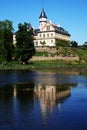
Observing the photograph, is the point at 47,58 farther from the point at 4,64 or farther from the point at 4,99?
the point at 4,99

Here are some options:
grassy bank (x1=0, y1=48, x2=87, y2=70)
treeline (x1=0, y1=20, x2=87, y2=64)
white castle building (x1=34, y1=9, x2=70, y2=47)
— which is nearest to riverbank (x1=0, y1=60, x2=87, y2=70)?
grassy bank (x1=0, y1=48, x2=87, y2=70)

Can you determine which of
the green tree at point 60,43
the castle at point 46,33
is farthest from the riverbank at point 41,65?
the castle at point 46,33

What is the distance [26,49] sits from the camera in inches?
3910

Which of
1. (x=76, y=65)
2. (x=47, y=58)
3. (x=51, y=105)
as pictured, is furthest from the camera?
(x=47, y=58)

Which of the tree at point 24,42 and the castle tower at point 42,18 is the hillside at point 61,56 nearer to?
the tree at point 24,42

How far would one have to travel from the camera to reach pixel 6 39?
105 meters

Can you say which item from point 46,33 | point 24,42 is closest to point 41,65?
point 24,42

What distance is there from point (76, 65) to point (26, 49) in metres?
22.5

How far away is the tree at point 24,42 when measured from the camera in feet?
328

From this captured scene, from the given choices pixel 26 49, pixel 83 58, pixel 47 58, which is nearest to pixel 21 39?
pixel 26 49

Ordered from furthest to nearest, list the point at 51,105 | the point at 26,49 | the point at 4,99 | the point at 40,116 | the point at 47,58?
the point at 47,58 → the point at 26,49 → the point at 4,99 → the point at 51,105 → the point at 40,116

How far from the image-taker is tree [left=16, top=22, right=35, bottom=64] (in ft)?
328

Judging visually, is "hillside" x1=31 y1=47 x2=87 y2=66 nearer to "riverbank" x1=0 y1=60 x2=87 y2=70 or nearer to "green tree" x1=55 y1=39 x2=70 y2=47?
"riverbank" x1=0 y1=60 x2=87 y2=70

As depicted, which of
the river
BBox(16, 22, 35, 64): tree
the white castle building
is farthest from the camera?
the white castle building
